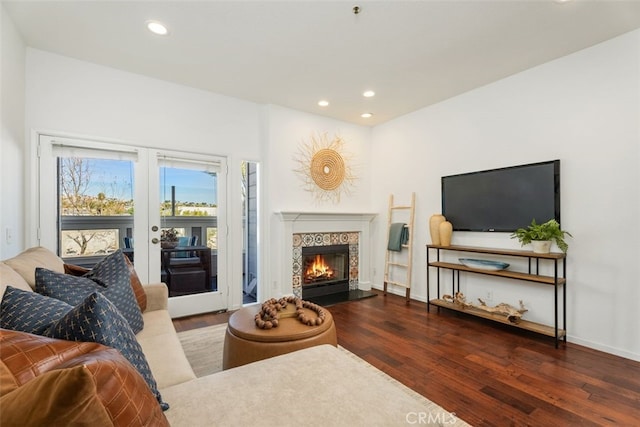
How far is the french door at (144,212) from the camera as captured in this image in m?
2.97

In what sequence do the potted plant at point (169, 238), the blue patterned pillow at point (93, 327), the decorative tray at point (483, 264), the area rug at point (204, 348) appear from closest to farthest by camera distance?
the blue patterned pillow at point (93, 327) < the area rug at point (204, 348) < the decorative tray at point (483, 264) < the potted plant at point (169, 238)

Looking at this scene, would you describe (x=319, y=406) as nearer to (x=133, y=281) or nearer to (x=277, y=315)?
(x=277, y=315)

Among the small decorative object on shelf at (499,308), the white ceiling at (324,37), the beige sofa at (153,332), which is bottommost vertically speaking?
the small decorative object on shelf at (499,308)

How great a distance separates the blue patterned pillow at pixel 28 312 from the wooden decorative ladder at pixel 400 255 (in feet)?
12.7

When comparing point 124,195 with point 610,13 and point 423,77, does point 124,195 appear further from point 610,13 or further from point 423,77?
point 610,13

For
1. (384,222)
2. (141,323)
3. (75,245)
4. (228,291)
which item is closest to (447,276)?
(384,222)

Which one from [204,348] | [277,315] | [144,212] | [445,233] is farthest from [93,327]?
[445,233]

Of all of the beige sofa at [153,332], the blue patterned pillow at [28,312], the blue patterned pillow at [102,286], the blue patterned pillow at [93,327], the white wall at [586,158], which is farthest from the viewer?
the white wall at [586,158]

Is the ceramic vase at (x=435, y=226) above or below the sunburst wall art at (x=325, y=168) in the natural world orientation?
below

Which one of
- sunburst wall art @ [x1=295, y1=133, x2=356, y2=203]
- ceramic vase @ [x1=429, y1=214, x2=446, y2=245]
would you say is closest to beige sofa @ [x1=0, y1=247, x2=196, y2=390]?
sunburst wall art @ [x1=295, y1=133, x2=356, y2=203]

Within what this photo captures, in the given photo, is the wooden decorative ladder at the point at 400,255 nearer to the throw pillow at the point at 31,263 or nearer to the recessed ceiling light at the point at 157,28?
the recessed ceiling light at the point at 157,28

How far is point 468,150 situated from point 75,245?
4505mm

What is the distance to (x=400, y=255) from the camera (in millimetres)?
4613

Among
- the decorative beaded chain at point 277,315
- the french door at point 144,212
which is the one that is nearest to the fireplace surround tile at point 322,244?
the french door at point 144,212
